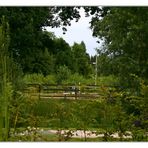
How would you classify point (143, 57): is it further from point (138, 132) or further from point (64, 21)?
point (64, 21)

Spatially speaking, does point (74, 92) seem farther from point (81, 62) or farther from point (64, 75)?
point (81, 62)

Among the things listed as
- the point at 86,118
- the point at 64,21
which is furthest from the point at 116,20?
the point at 64,21

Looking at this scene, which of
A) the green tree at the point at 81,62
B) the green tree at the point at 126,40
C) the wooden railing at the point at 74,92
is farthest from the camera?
the green tree at the point at 81,62

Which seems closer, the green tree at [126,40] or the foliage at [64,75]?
the green tree at [126,40]

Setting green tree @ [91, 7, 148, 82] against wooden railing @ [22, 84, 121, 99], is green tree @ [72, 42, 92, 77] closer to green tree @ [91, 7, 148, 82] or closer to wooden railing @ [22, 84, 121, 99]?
wooden railing @ [22, 84, 121, 99]

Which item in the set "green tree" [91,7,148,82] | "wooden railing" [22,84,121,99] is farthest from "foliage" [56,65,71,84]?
"green tree" [91,7,148,82]

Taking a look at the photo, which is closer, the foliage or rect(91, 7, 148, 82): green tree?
rect(91, 7, 148, 82): green tree

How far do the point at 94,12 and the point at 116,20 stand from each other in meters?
6.27

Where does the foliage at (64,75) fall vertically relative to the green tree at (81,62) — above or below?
below

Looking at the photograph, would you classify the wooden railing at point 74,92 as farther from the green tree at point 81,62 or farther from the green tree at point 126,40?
the green tree at point 81,62

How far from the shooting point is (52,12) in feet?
55.1

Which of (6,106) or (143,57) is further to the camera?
(143,57)

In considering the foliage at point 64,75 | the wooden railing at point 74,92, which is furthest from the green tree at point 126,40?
the foliage at point 64,75
